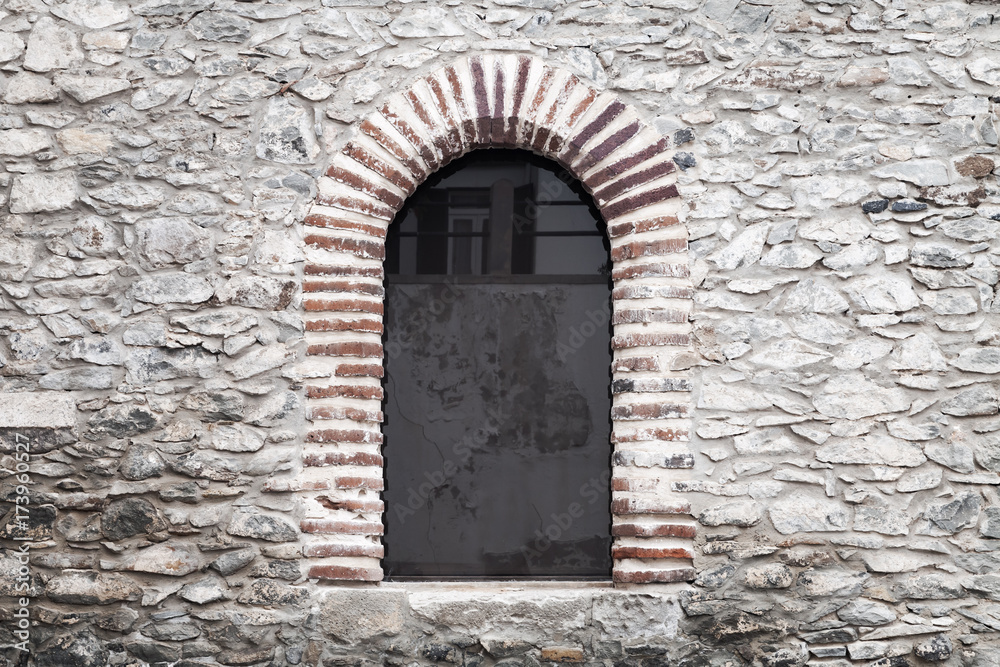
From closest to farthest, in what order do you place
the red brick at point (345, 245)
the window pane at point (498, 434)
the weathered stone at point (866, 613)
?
the weathered stone at point (866, 613) → the red brick at point (345, 245) → the window pane at point (498, 434)

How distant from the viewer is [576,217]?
3.39 metres

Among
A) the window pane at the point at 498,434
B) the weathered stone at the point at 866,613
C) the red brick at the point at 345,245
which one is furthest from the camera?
the window pane at the point at 498,434

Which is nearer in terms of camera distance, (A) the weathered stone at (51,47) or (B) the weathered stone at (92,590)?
(B) the weathered stone at (92,590)

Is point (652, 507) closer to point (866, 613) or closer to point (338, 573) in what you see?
point (866, 613)

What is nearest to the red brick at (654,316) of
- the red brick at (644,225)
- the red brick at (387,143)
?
the red brick at (644,225)

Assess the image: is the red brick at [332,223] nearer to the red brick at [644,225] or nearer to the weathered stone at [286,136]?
the weathered stone at [286,136]

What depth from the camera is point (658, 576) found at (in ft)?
9.95

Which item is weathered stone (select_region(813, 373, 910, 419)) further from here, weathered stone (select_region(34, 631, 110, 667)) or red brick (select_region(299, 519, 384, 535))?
weathered stone (select_region(34, 631, 110, 667))

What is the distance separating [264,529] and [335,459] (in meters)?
0.41

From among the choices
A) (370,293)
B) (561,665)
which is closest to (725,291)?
(370,293)

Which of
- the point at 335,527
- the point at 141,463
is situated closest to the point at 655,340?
the point at 335,527

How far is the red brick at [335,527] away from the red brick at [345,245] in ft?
3.74

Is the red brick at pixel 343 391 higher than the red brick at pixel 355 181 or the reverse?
the reverse

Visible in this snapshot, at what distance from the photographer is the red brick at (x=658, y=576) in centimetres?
303
